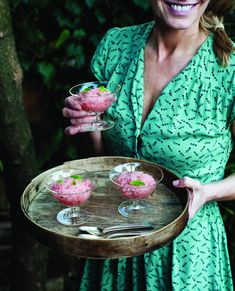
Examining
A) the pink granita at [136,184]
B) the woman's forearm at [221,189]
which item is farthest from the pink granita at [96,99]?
the woman's forearm at [221,189]

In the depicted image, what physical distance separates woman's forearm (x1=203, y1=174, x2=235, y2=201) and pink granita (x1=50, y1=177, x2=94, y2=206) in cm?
47

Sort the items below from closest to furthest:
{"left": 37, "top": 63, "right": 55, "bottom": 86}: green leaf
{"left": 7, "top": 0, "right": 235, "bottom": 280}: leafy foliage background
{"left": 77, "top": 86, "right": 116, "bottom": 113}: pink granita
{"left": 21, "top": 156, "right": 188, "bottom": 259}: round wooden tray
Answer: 1. {"left": 21, "top": 156, "right": 188, "bottom": 259}: round wooden tray
2. {"left": 77, "top": 86, "right": 116, "bottom": 113}: pink granita
3. {"left": 7, "top": 0, "right": 235, "bottom": 280}: leafy foliage background
4. {"left": 37, "top": 63, "right": 55, "bottom": 86}: green leaf

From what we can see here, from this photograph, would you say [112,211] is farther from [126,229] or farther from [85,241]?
[85,241]

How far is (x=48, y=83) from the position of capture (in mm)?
3934

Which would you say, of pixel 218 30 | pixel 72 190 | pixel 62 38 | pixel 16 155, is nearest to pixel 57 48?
pixel 62 38

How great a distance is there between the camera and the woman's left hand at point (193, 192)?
2.07m

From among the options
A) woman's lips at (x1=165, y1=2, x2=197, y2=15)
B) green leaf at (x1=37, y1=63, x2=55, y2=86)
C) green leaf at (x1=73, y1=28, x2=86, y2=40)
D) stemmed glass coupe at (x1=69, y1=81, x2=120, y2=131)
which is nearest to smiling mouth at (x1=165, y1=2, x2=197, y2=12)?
woman's lips at (x1=165, y1=2, x2=197, y2=15)

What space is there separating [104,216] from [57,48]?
81.6 inches

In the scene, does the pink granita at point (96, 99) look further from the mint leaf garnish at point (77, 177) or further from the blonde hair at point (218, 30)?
the blonde hair at point (218, 30)

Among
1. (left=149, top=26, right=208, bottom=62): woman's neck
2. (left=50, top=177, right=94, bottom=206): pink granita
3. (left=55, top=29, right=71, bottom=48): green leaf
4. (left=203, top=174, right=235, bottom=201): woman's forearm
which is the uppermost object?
(left=149, top=26, right=208, bottom=62): woman's neck

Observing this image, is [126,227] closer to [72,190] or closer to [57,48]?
[72,190]

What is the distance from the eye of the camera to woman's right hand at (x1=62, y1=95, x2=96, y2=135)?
237 cm

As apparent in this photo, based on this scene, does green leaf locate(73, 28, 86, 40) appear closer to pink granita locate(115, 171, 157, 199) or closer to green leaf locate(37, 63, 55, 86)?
green leaf locate(37, 63, 55, 86)

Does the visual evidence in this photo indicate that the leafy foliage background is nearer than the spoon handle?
No
